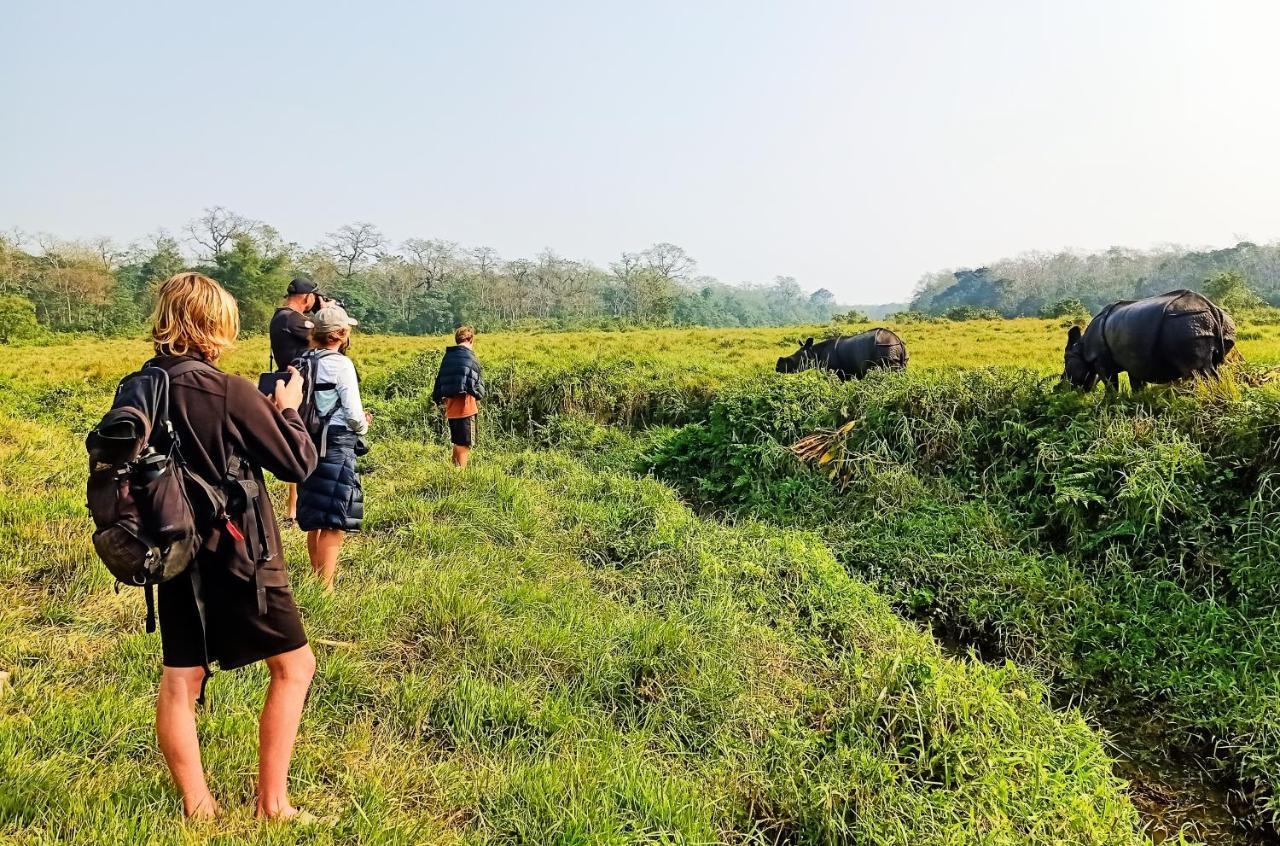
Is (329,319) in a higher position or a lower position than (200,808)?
higher

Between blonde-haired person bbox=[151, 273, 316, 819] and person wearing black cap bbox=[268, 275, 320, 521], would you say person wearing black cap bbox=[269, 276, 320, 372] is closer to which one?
person wearing black cap bbox=[268, 275, 320, 521]

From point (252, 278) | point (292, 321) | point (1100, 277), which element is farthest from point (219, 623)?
point (1100, 277)

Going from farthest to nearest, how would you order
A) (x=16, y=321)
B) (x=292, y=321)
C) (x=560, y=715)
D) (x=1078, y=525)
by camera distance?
(x=16, y=321) → (x=1078, y=525) → (x=292, y=321) → (x=560, y=715)

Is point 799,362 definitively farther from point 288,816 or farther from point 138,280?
point 138,280

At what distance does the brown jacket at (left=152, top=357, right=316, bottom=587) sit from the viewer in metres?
1.91

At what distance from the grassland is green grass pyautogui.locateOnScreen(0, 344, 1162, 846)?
0.04ft

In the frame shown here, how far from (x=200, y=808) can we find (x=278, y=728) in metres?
0.30

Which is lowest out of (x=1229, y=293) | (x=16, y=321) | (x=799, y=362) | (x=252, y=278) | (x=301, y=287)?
(x=799, y=362)

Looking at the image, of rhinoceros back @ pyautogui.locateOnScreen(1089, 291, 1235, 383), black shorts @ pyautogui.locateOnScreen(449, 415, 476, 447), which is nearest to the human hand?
black shorts @ pyautogui.locateOnScreen(449, 415, 476, 447)

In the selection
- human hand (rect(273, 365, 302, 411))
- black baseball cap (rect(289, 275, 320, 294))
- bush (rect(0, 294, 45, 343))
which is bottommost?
human hand (rect(273, 365, 302, 411))

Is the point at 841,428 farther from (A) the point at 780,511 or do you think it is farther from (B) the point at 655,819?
(B) the point at 655,819

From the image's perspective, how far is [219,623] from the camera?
6.49 ft

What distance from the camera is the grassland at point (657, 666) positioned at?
238 cm

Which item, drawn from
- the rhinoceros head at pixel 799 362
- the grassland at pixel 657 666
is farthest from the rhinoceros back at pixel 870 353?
the grassland at pixel 657 666
